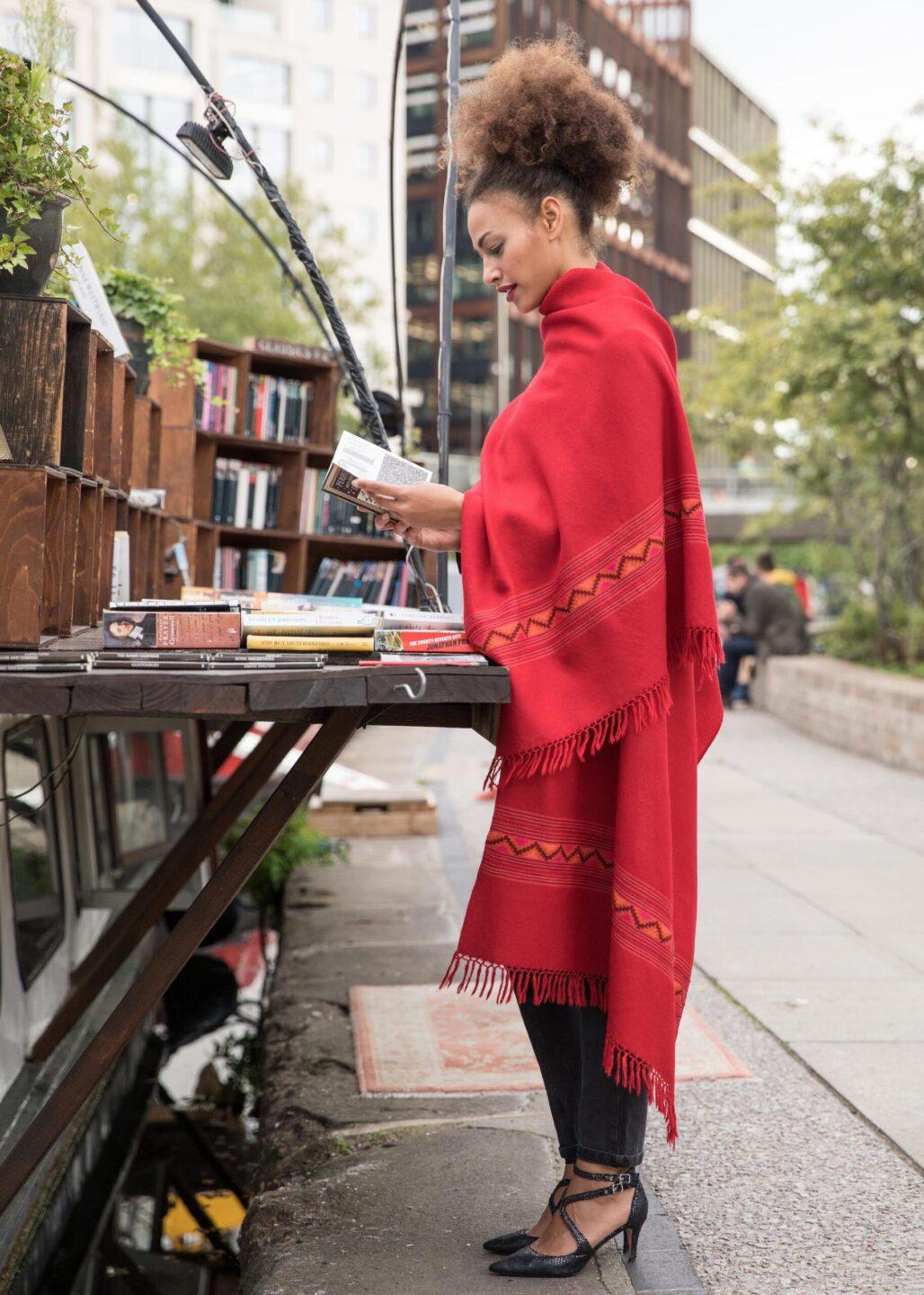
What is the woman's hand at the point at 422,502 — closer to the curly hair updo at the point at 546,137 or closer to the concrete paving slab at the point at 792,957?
the curly hair updo at the point at 546,137

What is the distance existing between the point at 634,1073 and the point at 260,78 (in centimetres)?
6204

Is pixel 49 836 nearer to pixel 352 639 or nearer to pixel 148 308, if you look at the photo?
pixel 148 308

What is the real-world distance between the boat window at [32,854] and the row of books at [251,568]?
124cm

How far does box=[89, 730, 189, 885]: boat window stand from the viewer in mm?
6449

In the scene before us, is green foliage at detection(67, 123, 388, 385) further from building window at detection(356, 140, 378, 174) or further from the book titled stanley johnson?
building window at detection(356, 140, 378, 174)

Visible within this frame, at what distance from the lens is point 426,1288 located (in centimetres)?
280

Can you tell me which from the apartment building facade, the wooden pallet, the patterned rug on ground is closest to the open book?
the patterned rug on ground

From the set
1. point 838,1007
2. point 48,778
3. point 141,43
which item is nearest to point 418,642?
point 48,778

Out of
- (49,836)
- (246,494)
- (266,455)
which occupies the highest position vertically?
(266,455)

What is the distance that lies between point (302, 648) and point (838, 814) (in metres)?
7.67

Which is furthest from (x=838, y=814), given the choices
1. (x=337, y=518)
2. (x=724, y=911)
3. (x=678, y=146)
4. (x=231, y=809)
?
(x=678, y=146)

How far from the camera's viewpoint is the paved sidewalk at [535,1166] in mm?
2984

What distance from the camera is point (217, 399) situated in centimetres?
596

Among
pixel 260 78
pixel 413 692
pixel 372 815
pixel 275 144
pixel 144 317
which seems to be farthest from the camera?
pixel 275 144
